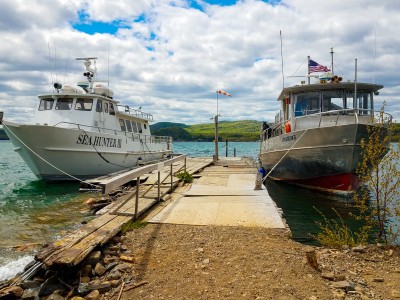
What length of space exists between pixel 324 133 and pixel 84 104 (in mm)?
12050

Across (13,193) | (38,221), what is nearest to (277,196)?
(38,221)

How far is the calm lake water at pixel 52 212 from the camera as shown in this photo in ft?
25.1

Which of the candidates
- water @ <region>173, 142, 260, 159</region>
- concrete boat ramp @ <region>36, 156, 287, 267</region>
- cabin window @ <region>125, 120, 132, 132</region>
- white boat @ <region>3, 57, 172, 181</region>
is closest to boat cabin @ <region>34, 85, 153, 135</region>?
white boat @ <region>3, 57, 172, 181</region>

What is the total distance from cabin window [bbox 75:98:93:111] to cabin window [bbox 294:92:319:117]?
1052cm

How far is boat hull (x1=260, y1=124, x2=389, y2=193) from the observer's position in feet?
40.6

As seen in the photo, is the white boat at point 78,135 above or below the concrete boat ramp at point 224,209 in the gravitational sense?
above

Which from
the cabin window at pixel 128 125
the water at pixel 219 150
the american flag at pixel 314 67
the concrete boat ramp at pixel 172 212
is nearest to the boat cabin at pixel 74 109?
the cabin window at pixel 128 125

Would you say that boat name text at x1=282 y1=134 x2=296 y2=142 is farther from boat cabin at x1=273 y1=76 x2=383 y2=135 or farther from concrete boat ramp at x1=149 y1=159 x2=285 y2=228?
concrete boat ramp at x1=149 y1=159 x2=285 y2=228

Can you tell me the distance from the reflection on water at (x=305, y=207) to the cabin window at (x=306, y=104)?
12.0ft

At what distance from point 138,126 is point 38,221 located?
46.1ft

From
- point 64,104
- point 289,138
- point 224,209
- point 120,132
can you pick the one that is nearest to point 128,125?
point 120,132

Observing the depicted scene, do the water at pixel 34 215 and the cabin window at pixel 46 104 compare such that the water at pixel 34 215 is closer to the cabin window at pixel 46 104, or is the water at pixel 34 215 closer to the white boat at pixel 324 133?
the cabin window at pixel 46 104

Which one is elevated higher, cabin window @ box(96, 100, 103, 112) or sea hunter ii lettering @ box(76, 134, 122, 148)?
cabin window @ box(96, 100, 103, 112)

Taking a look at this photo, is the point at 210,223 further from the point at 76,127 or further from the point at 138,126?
the point at 138,126
